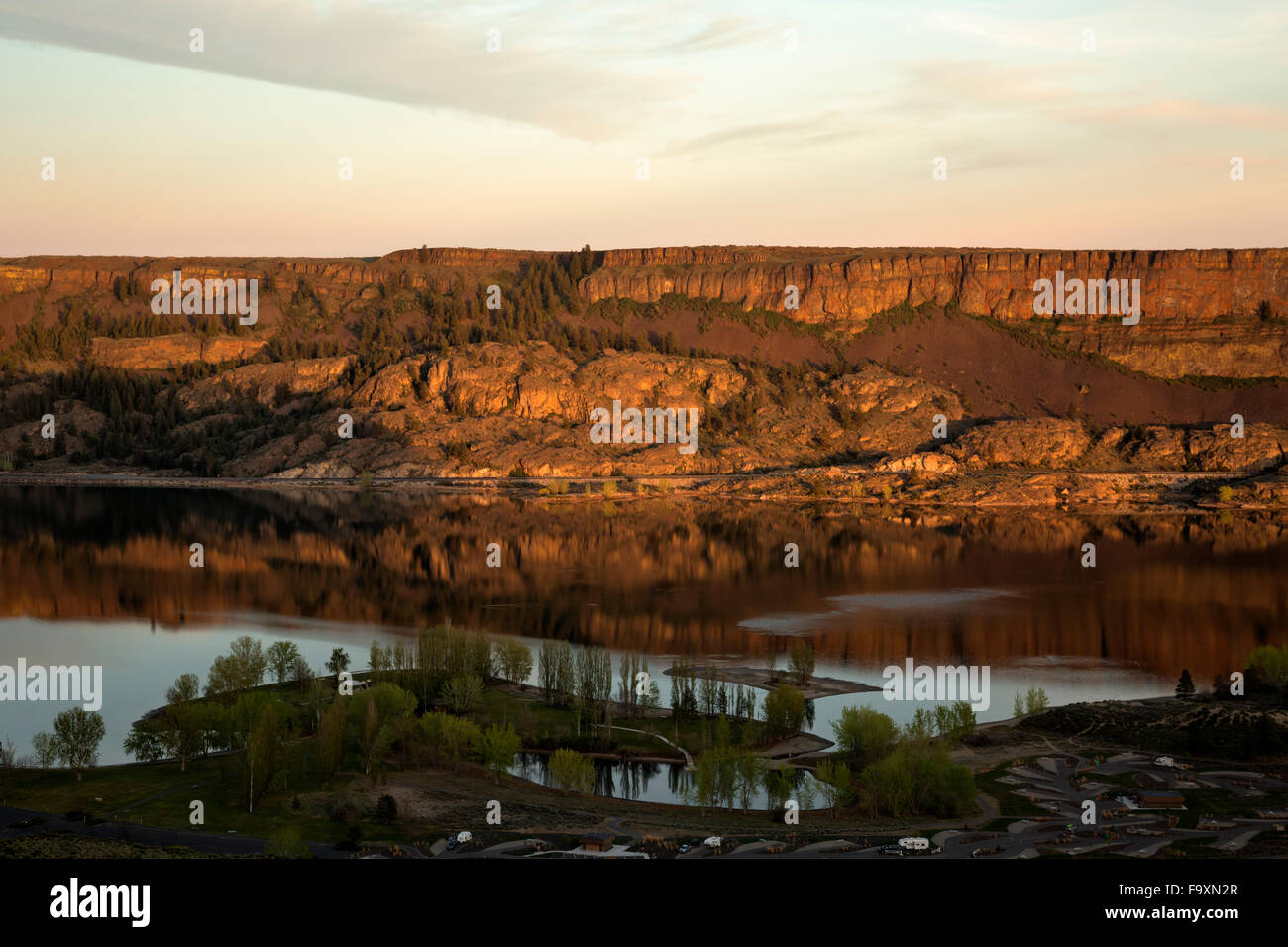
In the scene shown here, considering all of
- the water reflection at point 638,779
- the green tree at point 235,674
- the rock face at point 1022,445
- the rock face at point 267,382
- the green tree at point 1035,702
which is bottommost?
the water reflection at point 638,779

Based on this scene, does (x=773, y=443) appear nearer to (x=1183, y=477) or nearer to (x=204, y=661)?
(x=1183, y=477)

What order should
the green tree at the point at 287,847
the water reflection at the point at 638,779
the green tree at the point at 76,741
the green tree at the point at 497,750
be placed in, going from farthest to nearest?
the green tree at the point at 497,750, the green tree at the point at 76,741, the water reflection at the point at 638,779, the green tree at the point at 287,847

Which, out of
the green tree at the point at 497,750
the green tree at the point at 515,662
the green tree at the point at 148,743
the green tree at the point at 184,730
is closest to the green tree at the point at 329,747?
the green tree at the point at 184,730

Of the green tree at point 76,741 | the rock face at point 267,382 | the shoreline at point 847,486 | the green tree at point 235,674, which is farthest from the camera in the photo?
the rock face at point 267,382

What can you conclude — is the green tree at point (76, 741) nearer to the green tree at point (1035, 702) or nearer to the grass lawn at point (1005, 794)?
the grass lawn at point (1005, 794)
